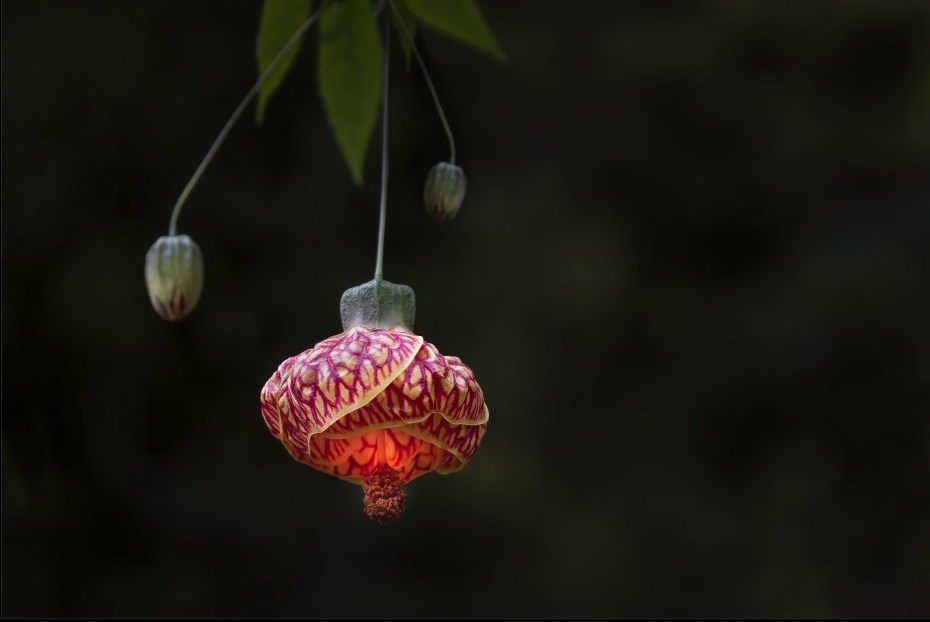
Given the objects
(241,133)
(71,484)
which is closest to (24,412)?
(71,484)

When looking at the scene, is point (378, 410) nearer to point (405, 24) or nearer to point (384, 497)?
point (384, 497)

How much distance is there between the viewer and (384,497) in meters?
0.84

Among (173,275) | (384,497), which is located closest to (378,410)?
(384,497)

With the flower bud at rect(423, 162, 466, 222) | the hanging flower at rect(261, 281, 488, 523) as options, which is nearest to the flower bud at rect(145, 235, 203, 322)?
the hanging flower at rect(261, 281, 488, 523)

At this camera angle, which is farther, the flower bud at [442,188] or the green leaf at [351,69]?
the flower bud at [442,188]

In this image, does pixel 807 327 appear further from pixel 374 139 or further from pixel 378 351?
pixel 378 351

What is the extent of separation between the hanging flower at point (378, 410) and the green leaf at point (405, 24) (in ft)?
0.65

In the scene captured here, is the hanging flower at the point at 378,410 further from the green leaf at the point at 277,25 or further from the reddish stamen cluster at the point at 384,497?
the green leaf at the point at 277,25

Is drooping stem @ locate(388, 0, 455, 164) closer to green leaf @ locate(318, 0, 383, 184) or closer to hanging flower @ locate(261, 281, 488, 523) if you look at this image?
green leaf @ locate(318, 0, 383, 184)

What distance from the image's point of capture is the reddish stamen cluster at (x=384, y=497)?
2.74 ft

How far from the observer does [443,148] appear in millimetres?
1016

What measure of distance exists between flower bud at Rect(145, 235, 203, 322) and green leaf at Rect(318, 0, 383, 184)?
139 mm

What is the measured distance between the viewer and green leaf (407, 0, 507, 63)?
766mm

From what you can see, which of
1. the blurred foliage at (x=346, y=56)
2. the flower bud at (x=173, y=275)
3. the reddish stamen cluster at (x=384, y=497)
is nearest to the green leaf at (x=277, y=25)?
the blurred foliage at (x=346, y=56)
